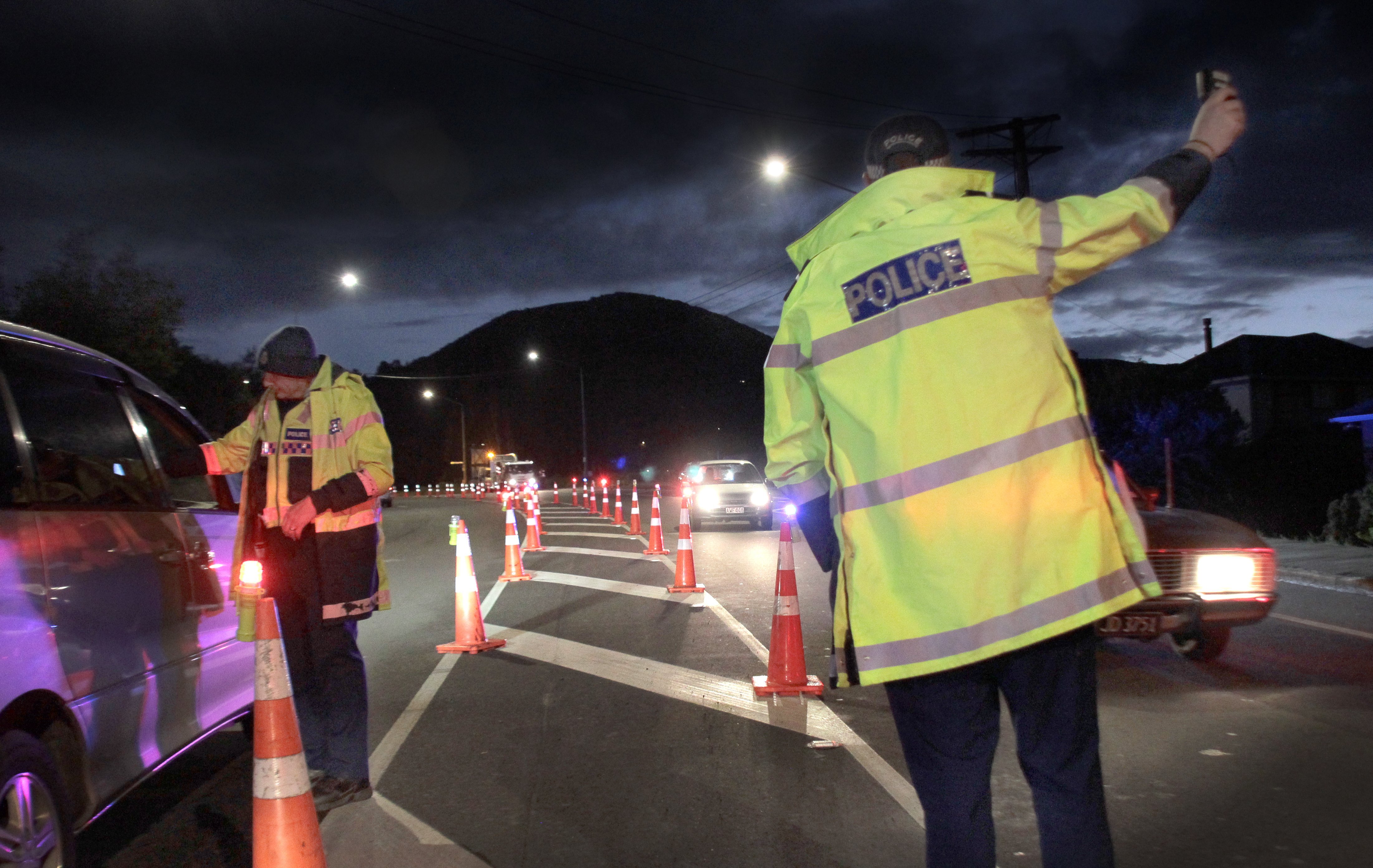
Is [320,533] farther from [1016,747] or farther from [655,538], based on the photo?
[655,538]

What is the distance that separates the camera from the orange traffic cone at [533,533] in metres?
16.7

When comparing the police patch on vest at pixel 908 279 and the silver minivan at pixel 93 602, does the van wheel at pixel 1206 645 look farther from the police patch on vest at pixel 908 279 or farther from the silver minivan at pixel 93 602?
the silver minivan at pixel 93 602

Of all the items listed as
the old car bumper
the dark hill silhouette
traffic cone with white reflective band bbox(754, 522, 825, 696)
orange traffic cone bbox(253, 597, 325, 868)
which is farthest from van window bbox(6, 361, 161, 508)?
the dark hill silhouette

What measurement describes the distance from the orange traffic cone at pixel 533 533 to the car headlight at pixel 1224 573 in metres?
11.7

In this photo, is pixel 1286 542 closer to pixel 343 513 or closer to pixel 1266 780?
pixel 1266 780

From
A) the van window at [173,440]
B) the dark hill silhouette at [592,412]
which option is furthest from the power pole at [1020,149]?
the dark hill silhouette at [592,412]

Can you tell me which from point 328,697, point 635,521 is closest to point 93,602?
point 328,697

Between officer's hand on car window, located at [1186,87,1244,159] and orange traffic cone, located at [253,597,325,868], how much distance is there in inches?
114

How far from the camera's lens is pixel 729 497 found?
65.5 feet

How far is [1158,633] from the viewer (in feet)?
20.1

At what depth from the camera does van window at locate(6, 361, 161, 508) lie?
3.57 m

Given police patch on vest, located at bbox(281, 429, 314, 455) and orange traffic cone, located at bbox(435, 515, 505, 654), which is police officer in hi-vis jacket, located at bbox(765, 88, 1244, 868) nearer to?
police patch on vest, located at bbox(281, 429, 314, 455)

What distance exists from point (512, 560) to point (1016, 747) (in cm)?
1117

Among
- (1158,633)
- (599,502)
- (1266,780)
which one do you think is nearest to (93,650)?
(1266,780)
